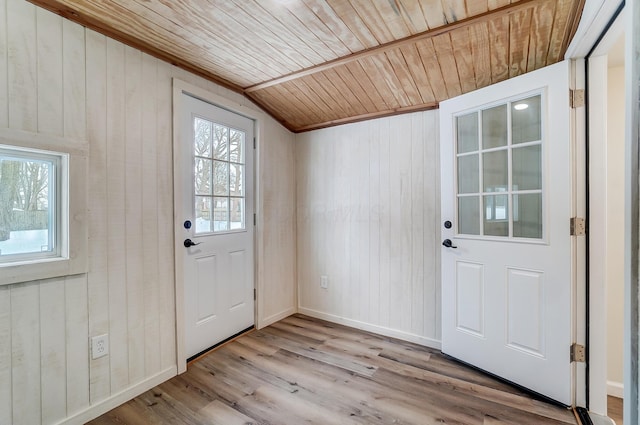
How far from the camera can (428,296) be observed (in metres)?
2.45

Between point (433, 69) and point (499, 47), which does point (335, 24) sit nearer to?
point (433, 69)

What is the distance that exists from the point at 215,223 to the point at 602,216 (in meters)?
2.62

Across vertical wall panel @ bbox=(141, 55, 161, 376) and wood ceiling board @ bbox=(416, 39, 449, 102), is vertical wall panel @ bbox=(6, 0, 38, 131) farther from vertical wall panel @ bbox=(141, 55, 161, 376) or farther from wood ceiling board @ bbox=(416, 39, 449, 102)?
wood ceiling board @ bbox=(416, 39, 449, 102)

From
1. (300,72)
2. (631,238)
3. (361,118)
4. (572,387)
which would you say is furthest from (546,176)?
(300,72)

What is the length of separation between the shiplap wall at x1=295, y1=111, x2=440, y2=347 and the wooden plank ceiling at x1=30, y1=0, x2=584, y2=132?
403mm

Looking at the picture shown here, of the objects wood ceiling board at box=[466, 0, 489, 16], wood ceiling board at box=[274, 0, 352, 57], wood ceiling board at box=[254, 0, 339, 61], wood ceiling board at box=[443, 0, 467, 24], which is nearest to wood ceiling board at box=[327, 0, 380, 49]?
wood ceiling board at box=[274, 0, 352, 57]

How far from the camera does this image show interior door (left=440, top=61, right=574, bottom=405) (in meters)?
1.70

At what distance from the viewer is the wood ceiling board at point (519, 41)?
1.57m

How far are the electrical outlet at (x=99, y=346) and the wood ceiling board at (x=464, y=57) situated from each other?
9.09 feet

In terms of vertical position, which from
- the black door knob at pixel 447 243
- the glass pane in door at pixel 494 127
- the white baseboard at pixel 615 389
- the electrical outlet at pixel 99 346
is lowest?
the white baseboard at pixel 615 389

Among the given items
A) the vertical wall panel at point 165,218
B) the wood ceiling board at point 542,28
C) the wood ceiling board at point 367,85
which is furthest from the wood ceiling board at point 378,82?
the vertical wall panel at point 165,218

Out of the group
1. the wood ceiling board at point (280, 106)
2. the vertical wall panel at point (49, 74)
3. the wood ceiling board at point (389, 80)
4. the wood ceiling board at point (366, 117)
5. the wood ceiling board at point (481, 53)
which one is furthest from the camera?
the wood ceiling board at point (280, 106)

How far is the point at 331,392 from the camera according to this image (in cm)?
186

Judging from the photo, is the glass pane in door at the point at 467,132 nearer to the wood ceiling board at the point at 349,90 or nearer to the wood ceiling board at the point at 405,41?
the wood ceiling board at the point at 405,41
